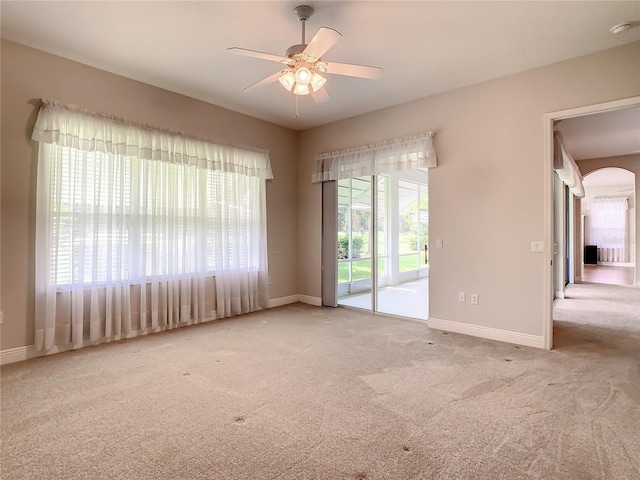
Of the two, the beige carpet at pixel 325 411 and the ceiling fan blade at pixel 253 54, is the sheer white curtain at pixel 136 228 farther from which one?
the ceiling fan blade at pixel 253 54

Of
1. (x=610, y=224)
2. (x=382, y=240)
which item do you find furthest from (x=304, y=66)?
(x=610, y=224)

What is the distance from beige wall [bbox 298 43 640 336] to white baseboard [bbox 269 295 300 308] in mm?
2395

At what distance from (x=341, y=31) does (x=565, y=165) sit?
4.74 m

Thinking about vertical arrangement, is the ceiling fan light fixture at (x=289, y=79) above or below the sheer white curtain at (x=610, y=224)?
above

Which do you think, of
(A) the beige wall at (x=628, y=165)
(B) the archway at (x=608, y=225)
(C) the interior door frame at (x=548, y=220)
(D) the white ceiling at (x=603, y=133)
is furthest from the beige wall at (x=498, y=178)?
(B) the archway at (x=608, y=225)

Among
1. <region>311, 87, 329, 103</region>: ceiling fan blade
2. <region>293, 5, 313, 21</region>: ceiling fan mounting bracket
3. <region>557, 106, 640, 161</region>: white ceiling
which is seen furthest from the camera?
<region>557, 106, 640, 161</region>: white ceiling

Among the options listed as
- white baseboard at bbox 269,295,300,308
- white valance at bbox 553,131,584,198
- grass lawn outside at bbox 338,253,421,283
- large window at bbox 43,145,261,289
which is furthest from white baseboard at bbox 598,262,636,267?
large window at bbox 43,145,261,289

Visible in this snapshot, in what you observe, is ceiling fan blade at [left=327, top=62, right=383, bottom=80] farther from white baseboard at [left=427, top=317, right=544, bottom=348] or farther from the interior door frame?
white baseboard at [left=427, top=317, right=544, bottom=348]

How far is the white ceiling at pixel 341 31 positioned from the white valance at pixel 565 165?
5.51 ft

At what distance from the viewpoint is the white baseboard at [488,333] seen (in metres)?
3.65

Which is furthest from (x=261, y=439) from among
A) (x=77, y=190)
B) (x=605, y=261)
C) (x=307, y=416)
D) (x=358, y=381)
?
(x=605, y=261)

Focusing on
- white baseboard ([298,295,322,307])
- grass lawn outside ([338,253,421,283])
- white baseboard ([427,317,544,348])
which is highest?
grass lawn outside ([338,253,421,283])

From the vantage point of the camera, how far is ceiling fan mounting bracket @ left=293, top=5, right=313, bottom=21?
2637 mm

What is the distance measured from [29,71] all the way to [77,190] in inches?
44.9
